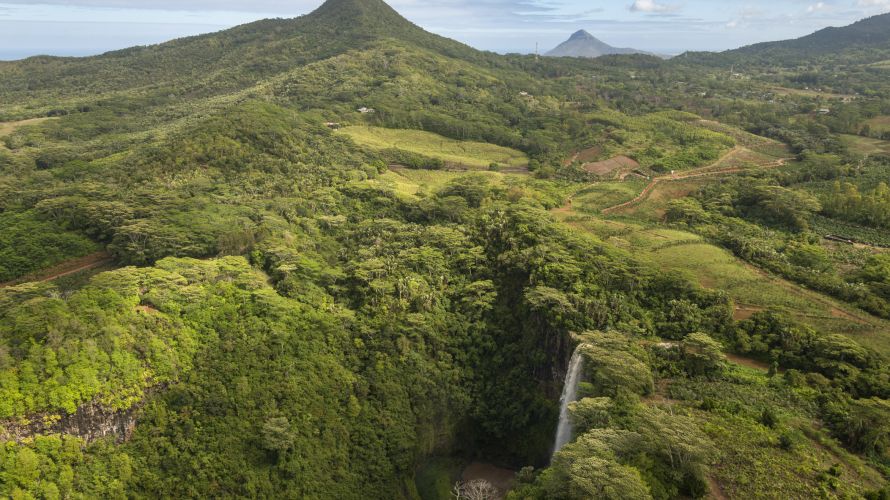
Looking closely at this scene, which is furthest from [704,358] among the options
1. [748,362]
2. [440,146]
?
[440,146]

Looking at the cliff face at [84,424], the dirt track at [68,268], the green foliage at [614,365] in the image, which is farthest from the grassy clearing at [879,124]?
the dirt track at [68,268]

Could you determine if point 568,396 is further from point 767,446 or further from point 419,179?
point 419,179

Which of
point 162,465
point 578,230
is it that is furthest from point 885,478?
point 162,465

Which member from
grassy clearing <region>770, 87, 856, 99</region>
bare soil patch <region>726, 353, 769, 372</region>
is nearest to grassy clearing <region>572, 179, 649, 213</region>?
bare soil patch <region>726, 353, 769, 372</region>

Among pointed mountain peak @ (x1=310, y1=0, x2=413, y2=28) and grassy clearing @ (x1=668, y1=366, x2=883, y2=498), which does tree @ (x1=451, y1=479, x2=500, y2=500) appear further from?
pointed mountain peak @ (x1=310, y1=0, x2=413, y2=28)

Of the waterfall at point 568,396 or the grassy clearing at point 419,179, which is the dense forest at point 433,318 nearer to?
the grassy clearing at point 419,179

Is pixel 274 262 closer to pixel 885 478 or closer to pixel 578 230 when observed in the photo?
pixel 578 230
